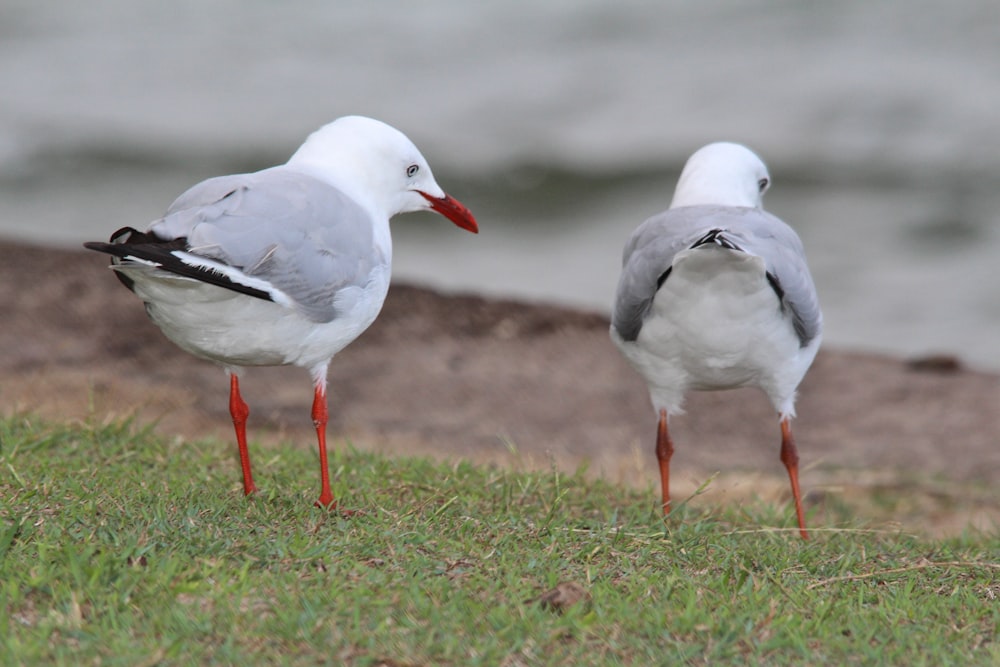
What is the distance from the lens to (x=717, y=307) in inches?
183

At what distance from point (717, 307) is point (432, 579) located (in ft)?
5.57

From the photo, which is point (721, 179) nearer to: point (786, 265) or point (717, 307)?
point (786, 265)

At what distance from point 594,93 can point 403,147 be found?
12556mm

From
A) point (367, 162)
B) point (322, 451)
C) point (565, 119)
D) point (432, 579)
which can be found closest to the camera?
point (432, 579)

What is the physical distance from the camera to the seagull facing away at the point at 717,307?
4.55 metres

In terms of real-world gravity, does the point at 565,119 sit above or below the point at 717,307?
below

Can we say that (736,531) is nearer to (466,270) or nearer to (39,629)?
(39,629)

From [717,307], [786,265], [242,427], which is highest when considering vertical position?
[786,265]

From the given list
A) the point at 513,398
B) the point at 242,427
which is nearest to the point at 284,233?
the point at 242,427

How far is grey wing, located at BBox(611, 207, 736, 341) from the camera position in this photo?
182 inches

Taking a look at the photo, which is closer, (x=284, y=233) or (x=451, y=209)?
(x=284, y=233)

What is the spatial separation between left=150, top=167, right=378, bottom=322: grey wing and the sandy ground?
1.87 meters

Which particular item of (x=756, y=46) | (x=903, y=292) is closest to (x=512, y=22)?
(x=756, y=46)

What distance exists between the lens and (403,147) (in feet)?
15.9
